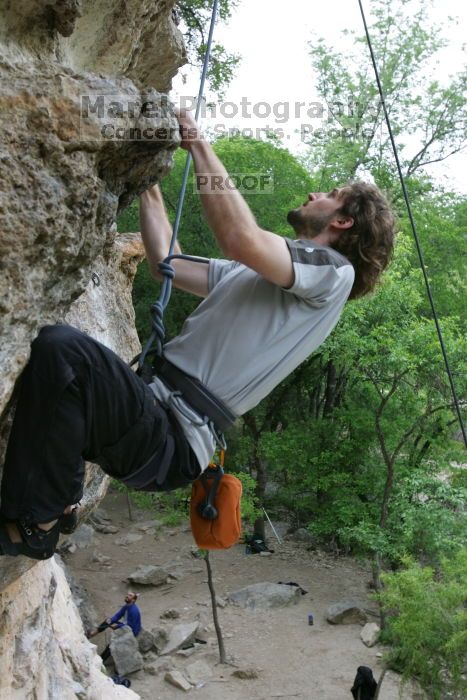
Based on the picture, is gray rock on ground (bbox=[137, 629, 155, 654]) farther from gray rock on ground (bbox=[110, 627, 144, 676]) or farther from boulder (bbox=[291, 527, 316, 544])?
boulder (bbox=[291, 527, 316, 544])

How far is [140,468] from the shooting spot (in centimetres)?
257

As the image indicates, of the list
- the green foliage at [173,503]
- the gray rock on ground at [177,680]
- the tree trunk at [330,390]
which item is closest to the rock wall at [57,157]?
the gray rock on ground at [177,680]

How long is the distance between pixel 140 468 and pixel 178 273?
1.07 m

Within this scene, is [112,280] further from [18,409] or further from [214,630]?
[214,630]

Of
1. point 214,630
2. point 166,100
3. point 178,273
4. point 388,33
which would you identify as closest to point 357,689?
point 214,630

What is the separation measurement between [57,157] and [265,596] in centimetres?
1369

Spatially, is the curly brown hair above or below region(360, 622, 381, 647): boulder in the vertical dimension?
above

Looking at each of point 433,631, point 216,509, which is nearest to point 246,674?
point 433,631

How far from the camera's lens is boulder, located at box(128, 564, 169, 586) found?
1535cm

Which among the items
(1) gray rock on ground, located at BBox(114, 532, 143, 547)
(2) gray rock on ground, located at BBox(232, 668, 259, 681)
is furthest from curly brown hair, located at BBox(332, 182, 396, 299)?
(1) gray rock on ground, located at BBox(114, 532, 143, 547)

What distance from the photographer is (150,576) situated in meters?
15.5

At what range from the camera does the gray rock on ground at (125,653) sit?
11.3m

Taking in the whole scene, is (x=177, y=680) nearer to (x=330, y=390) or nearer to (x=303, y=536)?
(x=303, y=536)

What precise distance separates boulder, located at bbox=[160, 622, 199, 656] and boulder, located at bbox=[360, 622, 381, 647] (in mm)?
3124
